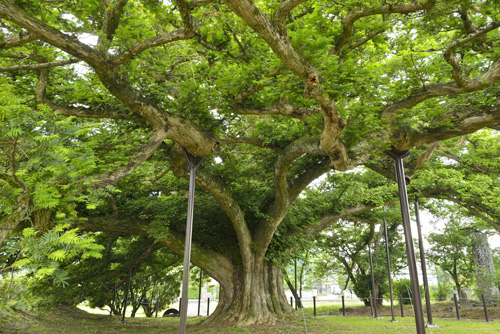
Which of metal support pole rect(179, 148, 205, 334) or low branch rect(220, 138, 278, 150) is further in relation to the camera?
low branch rect(220, 138, 278, 150)

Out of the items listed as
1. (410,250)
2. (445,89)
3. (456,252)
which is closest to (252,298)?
(410,250)

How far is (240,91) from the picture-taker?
20.0 feet

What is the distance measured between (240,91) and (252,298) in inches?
224

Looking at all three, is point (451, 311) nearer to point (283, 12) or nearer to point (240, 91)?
point (240, 91)

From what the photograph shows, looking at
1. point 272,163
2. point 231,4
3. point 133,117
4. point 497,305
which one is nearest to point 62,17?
point 133,117

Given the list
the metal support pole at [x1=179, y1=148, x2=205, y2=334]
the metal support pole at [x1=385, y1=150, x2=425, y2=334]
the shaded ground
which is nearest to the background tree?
the shaded ground

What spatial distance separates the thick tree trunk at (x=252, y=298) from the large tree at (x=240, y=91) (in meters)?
0.04

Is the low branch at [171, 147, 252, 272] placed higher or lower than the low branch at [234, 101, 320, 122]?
lower

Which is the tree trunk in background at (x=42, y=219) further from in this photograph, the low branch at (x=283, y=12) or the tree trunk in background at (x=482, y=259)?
the tree trunk in background at (x=482, y=259)

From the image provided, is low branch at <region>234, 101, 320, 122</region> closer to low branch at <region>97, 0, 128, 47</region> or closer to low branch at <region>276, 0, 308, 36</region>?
low branch at <region>276, 0, 308, 36</region>

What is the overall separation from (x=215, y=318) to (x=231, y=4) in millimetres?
8280

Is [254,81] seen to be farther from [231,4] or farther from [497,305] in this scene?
[497,305]

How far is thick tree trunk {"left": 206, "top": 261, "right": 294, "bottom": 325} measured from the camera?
872 centimetres

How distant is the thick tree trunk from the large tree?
0.04 m
